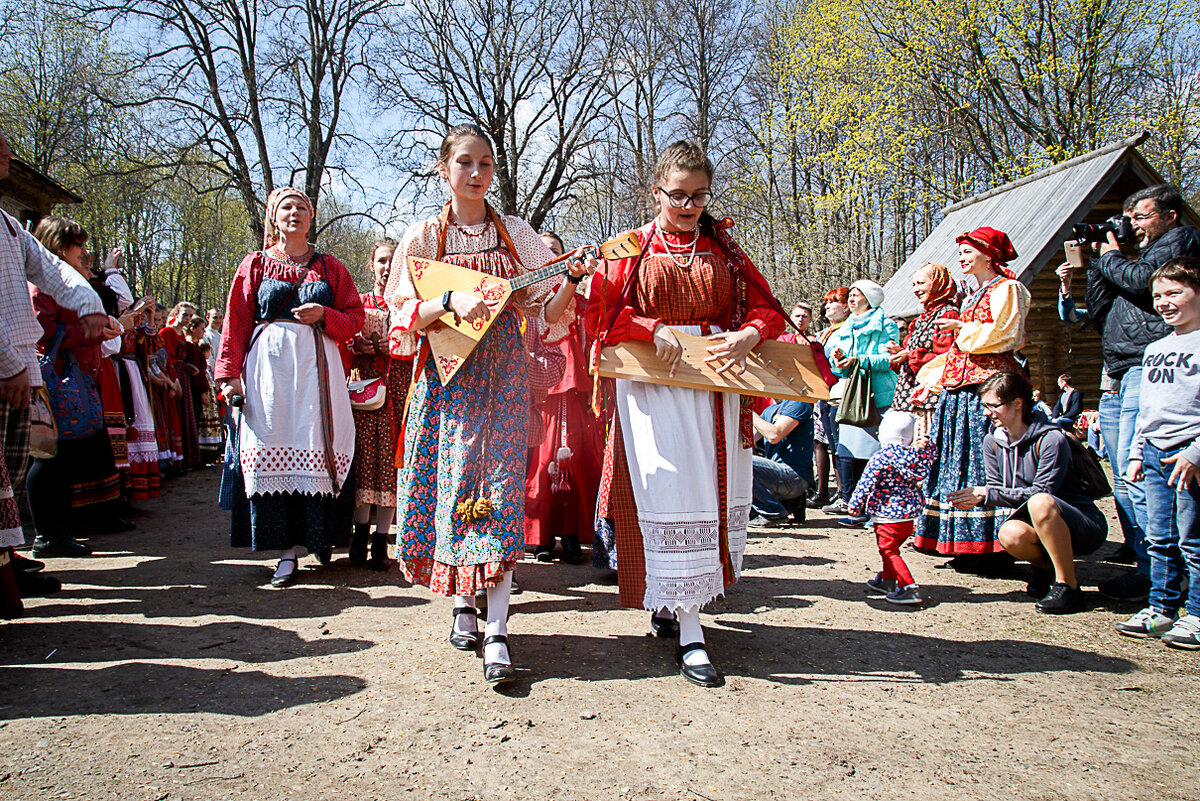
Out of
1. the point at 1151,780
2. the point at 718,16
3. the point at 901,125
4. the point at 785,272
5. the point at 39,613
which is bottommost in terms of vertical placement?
the point at 1151,780

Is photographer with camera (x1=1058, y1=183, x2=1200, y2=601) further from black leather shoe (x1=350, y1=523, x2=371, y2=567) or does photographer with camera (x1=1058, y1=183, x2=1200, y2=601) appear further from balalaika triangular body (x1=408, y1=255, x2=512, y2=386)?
black leather shoe (x1=350, y1=523, x2=371, y2=567)

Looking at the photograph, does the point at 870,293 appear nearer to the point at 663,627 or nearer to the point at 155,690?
the point at 663,627

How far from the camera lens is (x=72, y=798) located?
2.00 meters

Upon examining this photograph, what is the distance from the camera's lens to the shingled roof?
35.6 ft

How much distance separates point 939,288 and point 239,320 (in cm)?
448

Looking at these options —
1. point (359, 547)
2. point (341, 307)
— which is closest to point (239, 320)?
point (341, 307)

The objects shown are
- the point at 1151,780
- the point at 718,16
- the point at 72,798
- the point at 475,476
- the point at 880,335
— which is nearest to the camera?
the point at 72,798

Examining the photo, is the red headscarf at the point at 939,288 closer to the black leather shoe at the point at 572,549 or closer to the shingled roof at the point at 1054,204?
the black leather shoe at the point at 572,549

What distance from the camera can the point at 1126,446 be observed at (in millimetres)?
4090

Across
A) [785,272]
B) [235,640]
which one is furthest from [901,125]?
[235,640]

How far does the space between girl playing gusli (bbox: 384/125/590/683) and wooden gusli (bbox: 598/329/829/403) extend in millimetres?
328

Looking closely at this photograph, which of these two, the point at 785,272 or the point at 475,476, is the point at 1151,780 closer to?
the point at 475,476

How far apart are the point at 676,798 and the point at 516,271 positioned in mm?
2088

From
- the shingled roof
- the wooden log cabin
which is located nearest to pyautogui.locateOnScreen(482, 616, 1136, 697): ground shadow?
the shingled roof
